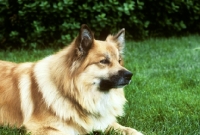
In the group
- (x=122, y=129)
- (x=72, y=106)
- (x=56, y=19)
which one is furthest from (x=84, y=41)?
(x=56, y=19)

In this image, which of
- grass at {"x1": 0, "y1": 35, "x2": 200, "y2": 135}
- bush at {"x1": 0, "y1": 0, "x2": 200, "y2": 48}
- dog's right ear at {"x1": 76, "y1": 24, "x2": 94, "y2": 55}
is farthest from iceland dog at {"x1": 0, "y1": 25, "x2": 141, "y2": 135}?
bush at {"x1": 0, "y1": 0, "x2": 200, "y2": 48}

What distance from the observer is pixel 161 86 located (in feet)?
18.6

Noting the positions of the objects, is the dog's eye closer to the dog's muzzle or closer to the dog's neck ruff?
the dog's muzzle

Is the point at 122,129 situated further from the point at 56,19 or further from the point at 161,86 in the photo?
the point at 56,19

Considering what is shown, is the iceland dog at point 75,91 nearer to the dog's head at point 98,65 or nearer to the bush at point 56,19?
the dog's head at point 98,65

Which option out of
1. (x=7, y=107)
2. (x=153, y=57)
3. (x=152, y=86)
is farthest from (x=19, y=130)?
(x=153, y=57)

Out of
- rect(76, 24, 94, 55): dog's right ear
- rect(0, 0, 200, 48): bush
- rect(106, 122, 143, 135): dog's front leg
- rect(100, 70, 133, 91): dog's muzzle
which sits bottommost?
rect(0, 0, 200, 48): bush

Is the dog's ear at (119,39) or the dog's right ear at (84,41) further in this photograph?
the dog's ear at (119,39)

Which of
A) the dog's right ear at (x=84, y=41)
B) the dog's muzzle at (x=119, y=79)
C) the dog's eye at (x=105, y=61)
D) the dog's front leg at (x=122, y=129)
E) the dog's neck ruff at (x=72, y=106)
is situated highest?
the dog's right ear at (x=84, y=41)

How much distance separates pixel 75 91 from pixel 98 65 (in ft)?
1.15

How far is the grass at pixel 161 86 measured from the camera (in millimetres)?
4285

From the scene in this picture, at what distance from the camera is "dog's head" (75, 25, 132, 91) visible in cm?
386

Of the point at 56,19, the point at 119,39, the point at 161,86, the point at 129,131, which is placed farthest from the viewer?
the point at 56,19

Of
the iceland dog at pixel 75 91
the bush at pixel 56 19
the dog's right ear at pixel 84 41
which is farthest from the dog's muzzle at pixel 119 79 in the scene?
the bush at pixel 56 19
